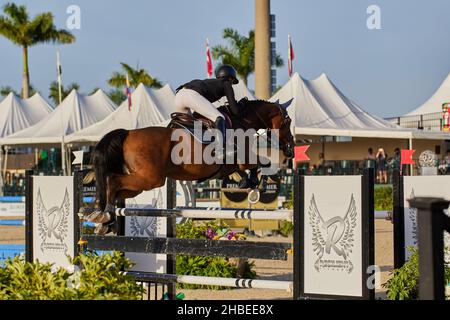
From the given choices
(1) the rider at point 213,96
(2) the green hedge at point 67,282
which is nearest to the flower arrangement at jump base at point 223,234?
(1) the rider at point 213,96

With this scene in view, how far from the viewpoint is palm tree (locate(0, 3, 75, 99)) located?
3853 centimetres

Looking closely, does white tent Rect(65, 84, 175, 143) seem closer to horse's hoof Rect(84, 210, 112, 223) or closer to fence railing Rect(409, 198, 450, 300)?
horse's hoof Rect(84, 210, 112, 223)

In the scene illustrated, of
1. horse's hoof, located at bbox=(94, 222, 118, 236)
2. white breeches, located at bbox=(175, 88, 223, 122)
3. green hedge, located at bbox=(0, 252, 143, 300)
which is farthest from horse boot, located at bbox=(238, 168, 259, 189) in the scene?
green hedge, located at bbox=(0, 252, 143, 300)

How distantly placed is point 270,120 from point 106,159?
130cm

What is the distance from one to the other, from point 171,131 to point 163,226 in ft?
3.13

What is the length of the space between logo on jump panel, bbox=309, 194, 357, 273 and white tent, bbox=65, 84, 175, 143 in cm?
1778

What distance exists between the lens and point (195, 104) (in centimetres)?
571

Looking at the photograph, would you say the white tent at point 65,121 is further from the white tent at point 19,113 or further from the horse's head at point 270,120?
the horse's head at point 270,120

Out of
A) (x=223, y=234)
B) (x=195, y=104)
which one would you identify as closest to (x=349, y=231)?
(x=195, y=104)

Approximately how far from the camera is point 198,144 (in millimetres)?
5555

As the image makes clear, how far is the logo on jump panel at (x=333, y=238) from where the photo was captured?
14.2 ft

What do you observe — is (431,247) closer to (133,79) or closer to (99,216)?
(99,216)
